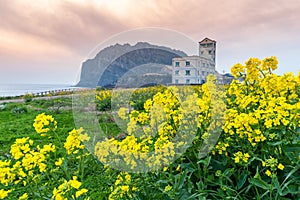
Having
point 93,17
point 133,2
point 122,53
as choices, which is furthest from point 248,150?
point 93,17

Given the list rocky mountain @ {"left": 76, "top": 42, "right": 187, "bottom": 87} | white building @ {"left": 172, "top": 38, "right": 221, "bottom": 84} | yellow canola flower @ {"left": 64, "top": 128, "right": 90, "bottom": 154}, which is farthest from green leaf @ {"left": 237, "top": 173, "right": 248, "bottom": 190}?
rocky mountain @ {"left": 76, "top": 42, "right": 187, "bottom": 87}

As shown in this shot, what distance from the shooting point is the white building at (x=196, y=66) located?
3254 millimetres

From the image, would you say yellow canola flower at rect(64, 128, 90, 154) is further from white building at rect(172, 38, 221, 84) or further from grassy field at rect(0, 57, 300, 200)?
white building at rect(172, 38, 221, 84)

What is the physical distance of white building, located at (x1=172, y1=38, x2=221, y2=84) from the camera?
3254 mm

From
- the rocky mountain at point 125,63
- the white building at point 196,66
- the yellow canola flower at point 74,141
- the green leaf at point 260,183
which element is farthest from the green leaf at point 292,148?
the rocky mountain at point 125,63

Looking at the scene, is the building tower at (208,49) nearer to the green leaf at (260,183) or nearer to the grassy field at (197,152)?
the grassy field at (197,152)

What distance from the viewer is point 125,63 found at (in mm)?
3494

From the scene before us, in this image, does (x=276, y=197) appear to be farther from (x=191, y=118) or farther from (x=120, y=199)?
(x=120, y=199)

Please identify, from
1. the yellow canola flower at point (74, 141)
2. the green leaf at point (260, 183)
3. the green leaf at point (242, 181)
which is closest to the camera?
the green leaf at point (260, 183)

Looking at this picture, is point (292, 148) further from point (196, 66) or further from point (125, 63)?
point (125, 63)

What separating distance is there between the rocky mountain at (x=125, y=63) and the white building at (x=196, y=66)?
121 mm

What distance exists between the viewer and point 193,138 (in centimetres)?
186

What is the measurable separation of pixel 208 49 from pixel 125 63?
3.68 feet

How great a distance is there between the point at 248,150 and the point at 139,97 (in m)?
4.93
